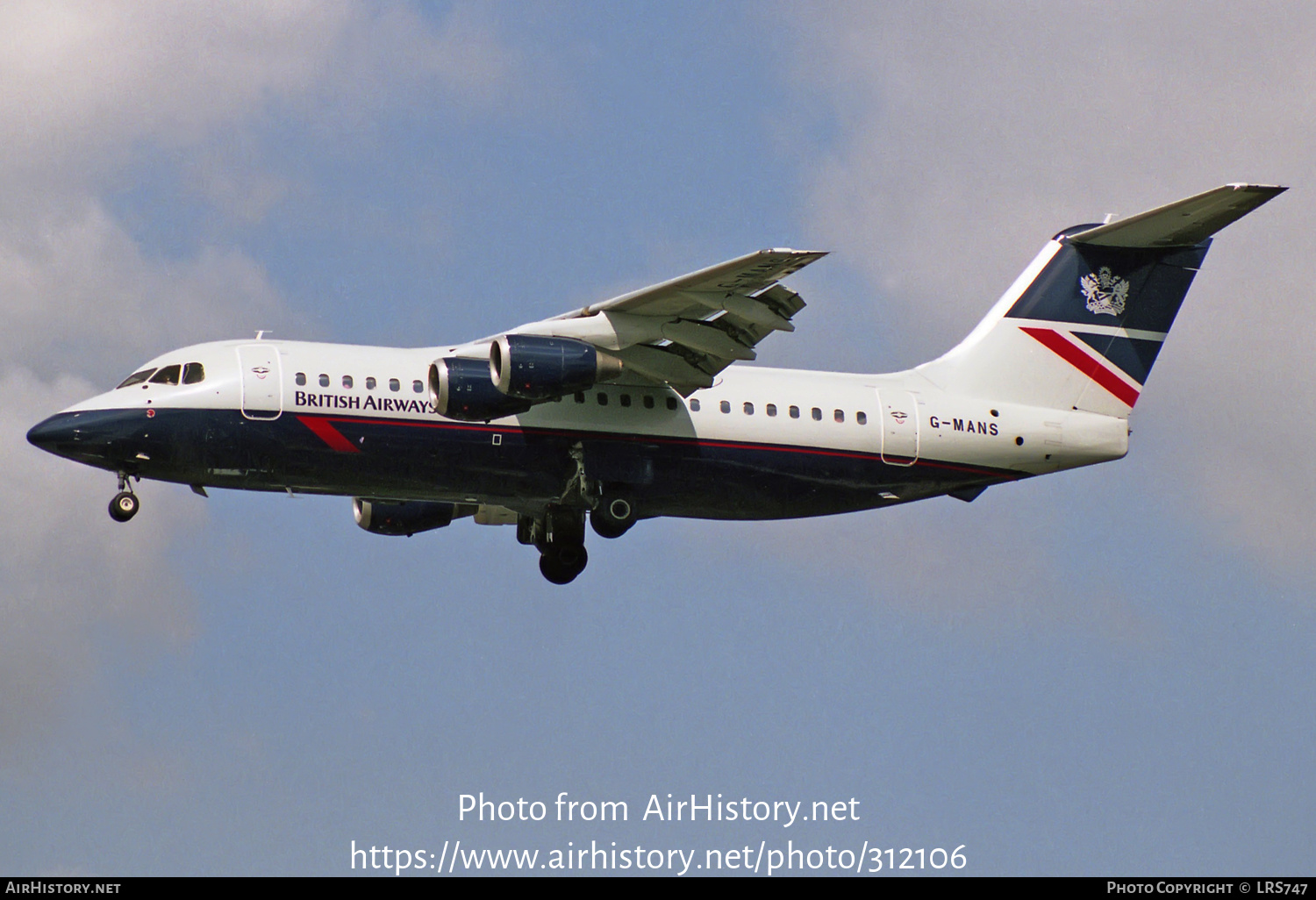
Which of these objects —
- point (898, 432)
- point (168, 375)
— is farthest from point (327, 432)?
point (898, 432)

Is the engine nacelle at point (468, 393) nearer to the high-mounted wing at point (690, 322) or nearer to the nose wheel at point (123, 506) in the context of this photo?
the high-mounted wing at point (690, 322)

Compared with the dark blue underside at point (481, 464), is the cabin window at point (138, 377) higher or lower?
higher

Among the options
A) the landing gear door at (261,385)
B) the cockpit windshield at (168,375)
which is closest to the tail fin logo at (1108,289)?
the landing gear door at (261,385)

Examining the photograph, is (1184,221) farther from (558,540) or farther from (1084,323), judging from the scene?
(558,540)

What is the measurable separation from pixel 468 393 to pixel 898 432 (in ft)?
17.6

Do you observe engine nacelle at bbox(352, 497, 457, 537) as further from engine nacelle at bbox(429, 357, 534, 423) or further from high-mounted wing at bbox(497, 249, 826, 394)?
high-mounted wing at bbox(497, 249, 826, 394)

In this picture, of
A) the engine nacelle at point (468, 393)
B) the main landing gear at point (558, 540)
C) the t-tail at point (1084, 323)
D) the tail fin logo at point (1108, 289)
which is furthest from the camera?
the tail fin logo at point (1108, 289)

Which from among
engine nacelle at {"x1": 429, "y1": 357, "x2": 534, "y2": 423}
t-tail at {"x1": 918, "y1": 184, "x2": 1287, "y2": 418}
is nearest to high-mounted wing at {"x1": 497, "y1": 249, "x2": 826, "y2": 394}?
engine nacelle at {"x1": 429, "y1": 357, "x2": 534, "y2": 423}

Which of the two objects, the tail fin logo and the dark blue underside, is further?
the tail fin logo

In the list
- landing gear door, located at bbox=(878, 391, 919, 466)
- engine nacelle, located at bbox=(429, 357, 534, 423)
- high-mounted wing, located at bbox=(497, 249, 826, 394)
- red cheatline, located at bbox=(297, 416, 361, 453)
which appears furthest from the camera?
landing gear door, located at bbox=(878, 391, 919, 466)

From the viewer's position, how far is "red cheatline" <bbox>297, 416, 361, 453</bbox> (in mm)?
19734

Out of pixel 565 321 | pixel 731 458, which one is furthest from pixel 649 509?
pixel 565 321

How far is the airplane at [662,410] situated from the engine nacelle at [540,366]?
24mm

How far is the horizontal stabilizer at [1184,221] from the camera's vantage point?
20.8m
